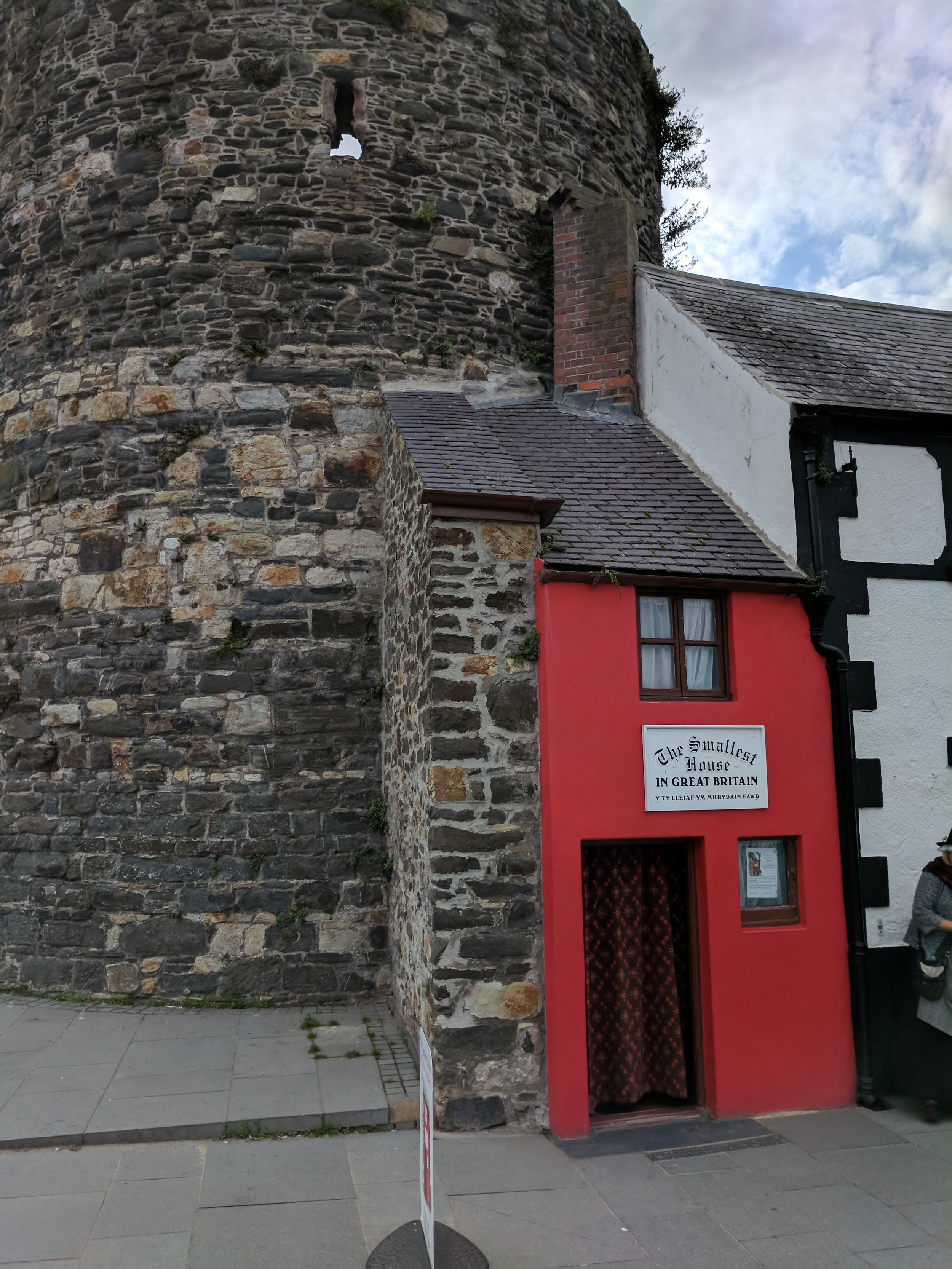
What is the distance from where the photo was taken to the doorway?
6.01 meters

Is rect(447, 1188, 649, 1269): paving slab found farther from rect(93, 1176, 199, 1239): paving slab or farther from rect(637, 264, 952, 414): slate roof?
rect(637, 264, 952, 414): slate roof

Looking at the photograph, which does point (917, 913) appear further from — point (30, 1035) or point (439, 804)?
point (30, 1035)

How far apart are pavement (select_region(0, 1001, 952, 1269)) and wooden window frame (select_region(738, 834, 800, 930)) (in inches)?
49.3

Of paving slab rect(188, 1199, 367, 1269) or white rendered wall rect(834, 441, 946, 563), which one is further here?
white rendered wall rect(834, 441, 946, 563)

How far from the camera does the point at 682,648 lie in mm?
6461

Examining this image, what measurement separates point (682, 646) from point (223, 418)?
4.72 metres

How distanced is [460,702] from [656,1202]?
300 centimetres

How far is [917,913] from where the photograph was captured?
6.18 m

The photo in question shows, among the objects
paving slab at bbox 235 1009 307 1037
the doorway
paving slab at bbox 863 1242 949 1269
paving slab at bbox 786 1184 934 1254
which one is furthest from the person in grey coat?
paving slab at bbox 235 1009 307 1037

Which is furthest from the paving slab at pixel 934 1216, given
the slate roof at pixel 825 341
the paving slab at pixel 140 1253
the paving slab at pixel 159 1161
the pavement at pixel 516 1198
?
the slate roof at pixel 825 341

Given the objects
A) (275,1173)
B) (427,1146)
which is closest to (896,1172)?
(427,1146)

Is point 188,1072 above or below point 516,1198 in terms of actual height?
above

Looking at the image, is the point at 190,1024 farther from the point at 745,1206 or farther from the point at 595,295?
the point at 595,295

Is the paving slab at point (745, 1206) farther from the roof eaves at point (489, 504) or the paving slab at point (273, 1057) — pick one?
the roof eaves at point (489, 504)
